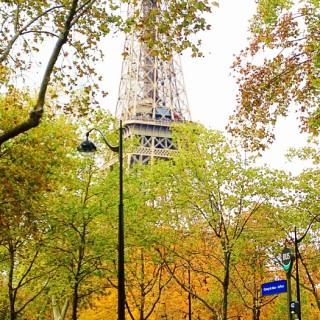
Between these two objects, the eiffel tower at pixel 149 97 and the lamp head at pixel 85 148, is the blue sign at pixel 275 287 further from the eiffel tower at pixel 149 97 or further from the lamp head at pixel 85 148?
the eiffel tower at pixel 149 97

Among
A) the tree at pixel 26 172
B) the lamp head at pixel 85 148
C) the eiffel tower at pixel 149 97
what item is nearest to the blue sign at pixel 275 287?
the lamp head at pixel 85 148

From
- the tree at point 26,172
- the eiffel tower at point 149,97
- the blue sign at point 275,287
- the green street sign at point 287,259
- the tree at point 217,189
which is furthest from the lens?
the eiffel tower at point 149,97

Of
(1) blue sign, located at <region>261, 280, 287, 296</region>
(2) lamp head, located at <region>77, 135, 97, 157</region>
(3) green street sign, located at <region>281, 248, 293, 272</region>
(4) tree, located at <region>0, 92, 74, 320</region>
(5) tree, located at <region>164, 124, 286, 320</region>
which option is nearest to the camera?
(3) green street sign, located at <region>281, 248, 293, 272</region>

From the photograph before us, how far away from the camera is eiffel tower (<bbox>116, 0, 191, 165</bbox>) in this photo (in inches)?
2557

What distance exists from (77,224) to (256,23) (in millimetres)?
13786

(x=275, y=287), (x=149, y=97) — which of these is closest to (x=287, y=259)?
(x=275, y=287)

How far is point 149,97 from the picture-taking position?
69938 millimetres

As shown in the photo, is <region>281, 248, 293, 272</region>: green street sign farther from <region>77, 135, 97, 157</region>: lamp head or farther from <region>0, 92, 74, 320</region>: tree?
<region>0, 92, 74, 320</region>: tree

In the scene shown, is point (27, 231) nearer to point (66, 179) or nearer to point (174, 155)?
point (66, 179)

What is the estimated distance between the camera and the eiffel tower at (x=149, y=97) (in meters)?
64.9

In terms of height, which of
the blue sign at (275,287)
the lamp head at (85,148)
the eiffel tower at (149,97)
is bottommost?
the blue sign at (275,287)

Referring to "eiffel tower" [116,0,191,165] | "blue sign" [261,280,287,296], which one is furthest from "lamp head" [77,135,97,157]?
"eiffel tower" [116,0,191,165]

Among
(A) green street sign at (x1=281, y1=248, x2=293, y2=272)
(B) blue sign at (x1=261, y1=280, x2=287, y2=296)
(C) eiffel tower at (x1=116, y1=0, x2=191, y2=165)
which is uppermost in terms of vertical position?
(C) eiffel tower at (x1=116, y1=0, x2=191, y2=165)

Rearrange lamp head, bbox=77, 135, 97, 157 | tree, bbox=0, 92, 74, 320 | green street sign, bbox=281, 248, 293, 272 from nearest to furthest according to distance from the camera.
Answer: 1. green street sign, bbox=281, 248, 293, 272
2. lamp head, bbox=77, 135, 97, 157
3. tree, bbox=0, 92, 74, 320
